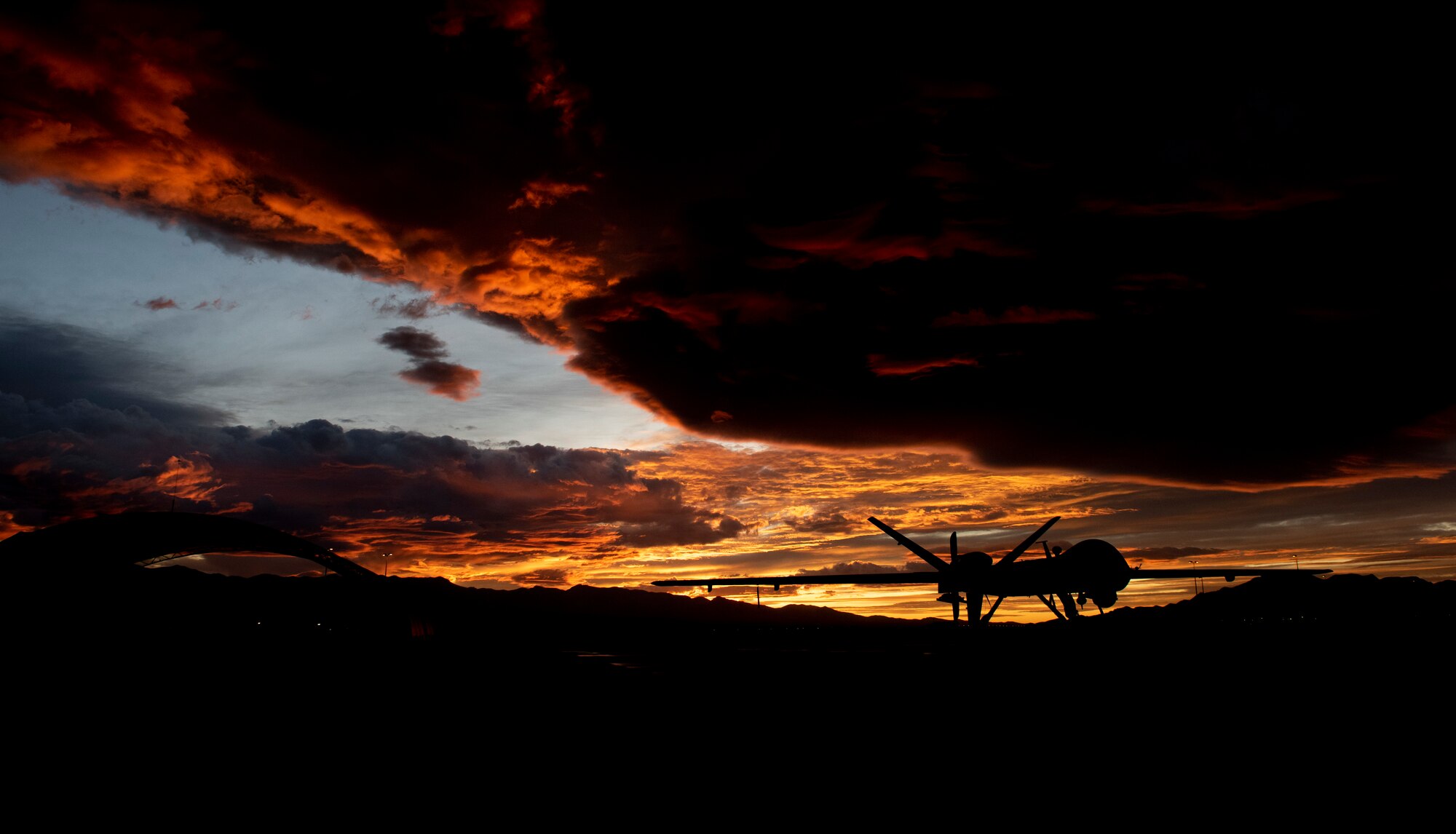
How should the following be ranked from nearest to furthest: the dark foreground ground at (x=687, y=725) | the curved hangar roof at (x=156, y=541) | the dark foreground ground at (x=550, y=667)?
the dark foreground ground at (x=687, y=725) → the dark foreground ground at (x=550, y=667) → the curved hangar roof at (x=156, y=541)

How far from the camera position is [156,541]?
100 ft

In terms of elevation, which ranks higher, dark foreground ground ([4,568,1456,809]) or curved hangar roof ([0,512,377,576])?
curved hangar roof ([0,512,377,576])

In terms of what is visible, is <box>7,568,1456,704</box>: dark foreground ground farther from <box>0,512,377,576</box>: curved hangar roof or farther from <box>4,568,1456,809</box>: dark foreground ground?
<box>0,512,377,576</box>: curved hangar roof

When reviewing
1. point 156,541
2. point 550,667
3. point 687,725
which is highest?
point 156,541

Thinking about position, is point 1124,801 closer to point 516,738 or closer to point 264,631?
point 516,738

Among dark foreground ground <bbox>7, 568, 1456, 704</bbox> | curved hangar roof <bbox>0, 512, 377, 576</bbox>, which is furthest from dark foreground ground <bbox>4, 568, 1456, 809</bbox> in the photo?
curved hangar roof <bbox>0, 512, 377, 576</bbox>

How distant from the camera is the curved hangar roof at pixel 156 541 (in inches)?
1081

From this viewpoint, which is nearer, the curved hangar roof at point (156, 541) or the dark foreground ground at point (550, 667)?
the dark foreground ground at point (550, 667)

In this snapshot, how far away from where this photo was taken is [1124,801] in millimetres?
7660

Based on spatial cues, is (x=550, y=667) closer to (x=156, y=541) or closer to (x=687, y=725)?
(x=156, y=541)

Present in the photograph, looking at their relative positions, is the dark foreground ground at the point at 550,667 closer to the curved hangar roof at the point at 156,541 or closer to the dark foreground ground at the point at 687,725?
the dark foreground ground at the point at 687,725

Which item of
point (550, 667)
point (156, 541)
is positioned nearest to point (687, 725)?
point (550, 667)

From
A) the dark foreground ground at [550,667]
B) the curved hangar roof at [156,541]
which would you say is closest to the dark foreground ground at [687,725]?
the dark foreground ground at [550,667]

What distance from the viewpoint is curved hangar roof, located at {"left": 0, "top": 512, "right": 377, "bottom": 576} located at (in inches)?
1081
